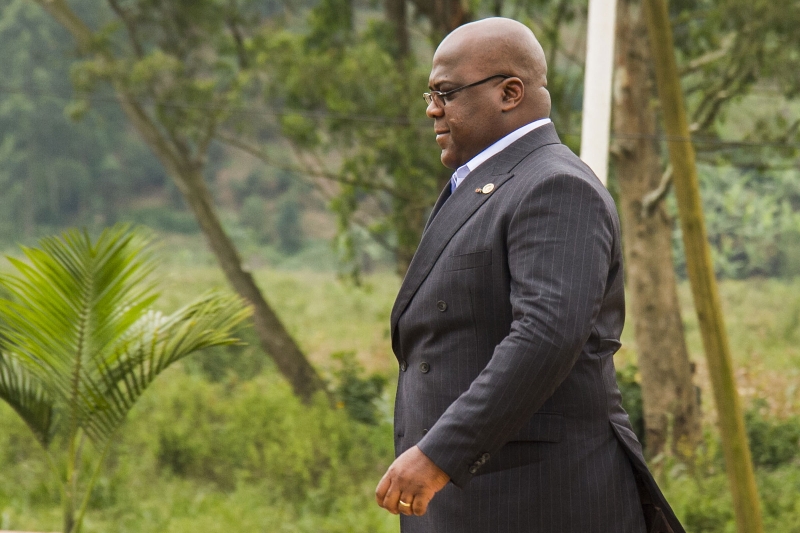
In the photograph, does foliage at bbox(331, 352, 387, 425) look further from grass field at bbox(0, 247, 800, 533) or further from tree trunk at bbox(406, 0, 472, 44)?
tree trunk at bbox(406, 0, 472, 44)

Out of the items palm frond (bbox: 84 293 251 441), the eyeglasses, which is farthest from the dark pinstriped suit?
palm frond (bbox: 84 293 251 441)

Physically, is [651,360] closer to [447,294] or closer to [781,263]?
[447,294]

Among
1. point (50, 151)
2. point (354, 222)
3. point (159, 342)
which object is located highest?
point (50, 151)

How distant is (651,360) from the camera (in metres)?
7.97

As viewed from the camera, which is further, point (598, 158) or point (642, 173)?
point (642, 173)

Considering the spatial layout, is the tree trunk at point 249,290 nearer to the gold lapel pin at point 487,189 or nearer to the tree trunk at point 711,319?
the tree trunk at point 711,319

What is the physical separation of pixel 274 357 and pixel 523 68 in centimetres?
912

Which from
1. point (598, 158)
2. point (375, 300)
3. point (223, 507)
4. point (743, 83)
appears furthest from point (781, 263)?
point (598, 158)

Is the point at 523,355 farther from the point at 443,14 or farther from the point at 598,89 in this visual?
the point at 443,14

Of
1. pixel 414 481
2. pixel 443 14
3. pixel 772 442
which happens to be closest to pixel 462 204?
pixel 414 481

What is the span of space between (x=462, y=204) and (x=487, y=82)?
209 millimetres

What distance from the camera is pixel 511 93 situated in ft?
5.12

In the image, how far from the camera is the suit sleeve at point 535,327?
1.36 m

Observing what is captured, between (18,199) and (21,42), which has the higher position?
(21,42)
